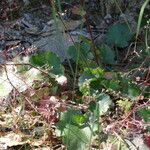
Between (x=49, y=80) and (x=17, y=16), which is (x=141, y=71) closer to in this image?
(x=49, y=80)

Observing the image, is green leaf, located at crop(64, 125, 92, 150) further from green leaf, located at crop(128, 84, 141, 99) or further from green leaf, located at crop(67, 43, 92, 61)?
green leaf, located at crop(67, 43, 92, 61)

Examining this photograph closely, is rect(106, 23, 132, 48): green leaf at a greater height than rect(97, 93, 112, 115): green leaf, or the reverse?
rect(106, 23, 132, 48): green leaf

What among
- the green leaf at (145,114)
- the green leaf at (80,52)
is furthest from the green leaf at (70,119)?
the green leaf at (80,52)

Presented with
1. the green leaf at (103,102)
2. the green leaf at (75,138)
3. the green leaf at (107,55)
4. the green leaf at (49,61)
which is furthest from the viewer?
the green leaf at (107,55)

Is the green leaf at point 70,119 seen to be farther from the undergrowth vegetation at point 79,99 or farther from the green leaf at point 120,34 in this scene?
the green leaf at point 120,34

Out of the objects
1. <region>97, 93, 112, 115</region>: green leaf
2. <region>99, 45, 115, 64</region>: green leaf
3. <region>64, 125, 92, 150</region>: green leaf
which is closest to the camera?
<region>64, 125, 92, 150</region>: green leaf

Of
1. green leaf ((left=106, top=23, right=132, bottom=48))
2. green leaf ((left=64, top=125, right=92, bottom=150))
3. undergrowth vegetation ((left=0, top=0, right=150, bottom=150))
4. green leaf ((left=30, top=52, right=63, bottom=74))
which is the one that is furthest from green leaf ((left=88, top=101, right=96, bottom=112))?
green leaf ((left=106, top=23, right=132, bottom=48))

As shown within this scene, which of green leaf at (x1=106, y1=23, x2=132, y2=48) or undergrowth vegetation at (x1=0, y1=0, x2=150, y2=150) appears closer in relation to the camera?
undergrowth vegetation at (x1=0, y1=0, x2=150, y2=150)

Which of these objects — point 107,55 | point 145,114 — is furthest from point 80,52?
point 145,114
